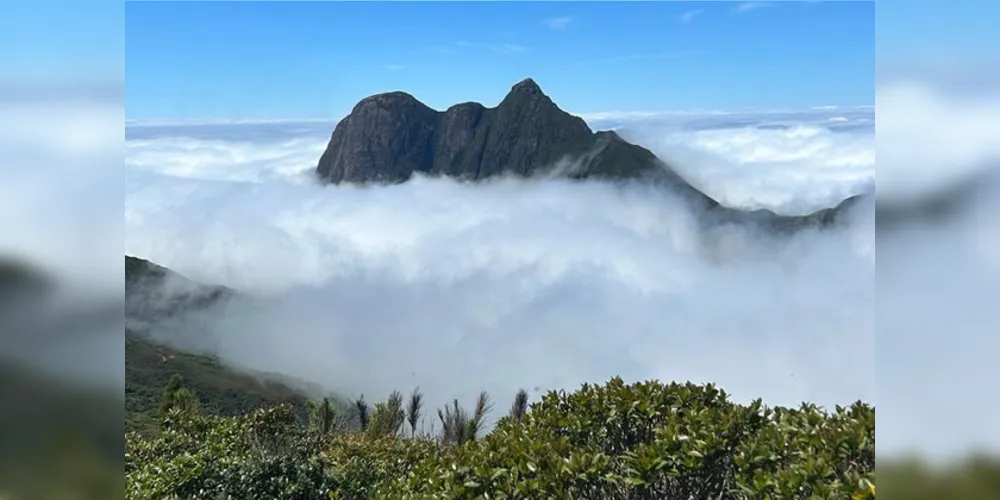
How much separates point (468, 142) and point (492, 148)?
10.0ft

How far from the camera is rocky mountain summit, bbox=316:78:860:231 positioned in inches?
2643

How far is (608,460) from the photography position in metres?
2.84

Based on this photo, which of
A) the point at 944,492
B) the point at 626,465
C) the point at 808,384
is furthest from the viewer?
the point at 808,384

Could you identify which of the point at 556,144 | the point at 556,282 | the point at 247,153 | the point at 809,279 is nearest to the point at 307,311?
the point at 247,153

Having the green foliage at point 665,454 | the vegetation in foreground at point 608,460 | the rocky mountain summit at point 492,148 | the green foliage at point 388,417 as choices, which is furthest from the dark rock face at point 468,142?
the green foliage at point 665,454

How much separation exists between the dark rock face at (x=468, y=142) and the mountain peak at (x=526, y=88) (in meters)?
0.10

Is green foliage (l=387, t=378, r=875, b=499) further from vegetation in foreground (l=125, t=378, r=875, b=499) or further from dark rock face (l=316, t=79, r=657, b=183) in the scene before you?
dark rock face (l=316, t=79, r=657, b=183)

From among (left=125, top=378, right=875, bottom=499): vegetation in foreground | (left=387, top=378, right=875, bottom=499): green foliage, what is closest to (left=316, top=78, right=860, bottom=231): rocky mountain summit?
(left=125, top=378, right=875, bottom=499): vegetation in foreground

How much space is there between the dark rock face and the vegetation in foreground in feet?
208

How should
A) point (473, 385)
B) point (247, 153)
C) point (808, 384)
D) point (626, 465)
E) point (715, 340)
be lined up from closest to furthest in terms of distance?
point (626, 465) < point (808, 384) < point (473, 385) < point (715, 340) < point (247, 153)

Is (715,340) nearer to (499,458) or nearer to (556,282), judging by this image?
(556,282)

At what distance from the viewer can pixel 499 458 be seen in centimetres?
290

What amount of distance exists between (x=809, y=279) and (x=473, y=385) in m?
29.6

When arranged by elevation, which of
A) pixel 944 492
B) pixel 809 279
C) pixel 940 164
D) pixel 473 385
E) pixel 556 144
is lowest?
pixel 473 385
